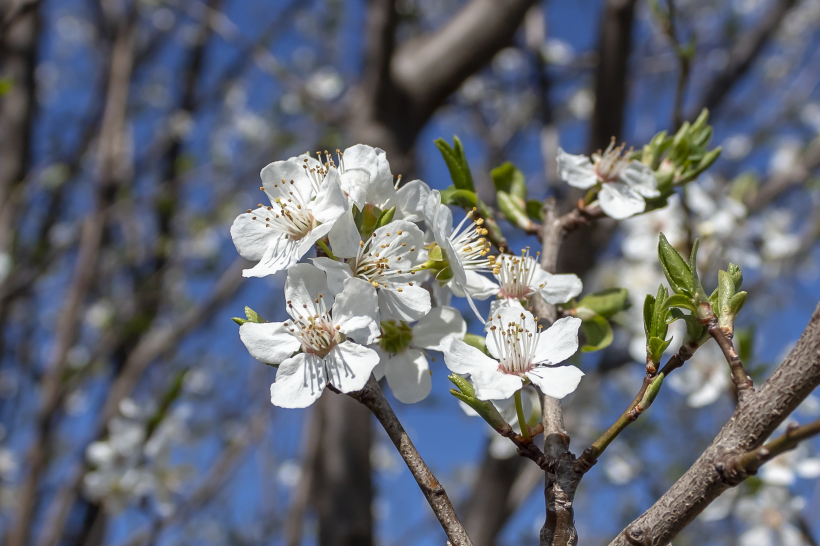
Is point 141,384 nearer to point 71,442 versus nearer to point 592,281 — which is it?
point 71,442

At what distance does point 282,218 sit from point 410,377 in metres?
0.29

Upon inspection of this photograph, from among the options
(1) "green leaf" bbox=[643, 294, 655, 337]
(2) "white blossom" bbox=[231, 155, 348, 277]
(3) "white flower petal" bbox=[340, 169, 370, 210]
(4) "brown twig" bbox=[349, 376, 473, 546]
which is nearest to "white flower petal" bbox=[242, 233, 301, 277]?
(2) "white blossom" bbox=[231, 155, 348, 277]

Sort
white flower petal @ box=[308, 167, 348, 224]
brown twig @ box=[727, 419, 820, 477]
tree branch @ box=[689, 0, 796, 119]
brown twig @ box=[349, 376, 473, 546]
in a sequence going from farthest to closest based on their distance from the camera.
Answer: tree branch @ box=[689, 0, 796, 119], white flower petal @ box=[308, 167, 348, 224], brown twig @ box=[349, 376, 473, 546], brown twig @ box=[727, 419, 820, 477]

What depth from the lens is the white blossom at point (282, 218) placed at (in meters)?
0.84

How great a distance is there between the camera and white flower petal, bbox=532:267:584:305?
896 mm

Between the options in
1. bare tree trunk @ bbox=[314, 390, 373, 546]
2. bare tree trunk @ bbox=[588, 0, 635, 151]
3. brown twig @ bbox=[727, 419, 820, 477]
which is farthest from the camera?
bare tree trunk @ bbox=[588, 0, 635, 151]

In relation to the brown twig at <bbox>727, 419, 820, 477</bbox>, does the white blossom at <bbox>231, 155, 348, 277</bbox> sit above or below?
above

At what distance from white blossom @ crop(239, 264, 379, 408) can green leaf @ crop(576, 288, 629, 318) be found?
41 cm

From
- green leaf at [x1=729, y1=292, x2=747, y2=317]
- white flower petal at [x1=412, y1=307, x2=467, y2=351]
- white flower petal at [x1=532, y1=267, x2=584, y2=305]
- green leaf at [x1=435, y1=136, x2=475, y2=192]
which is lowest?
green leaf at [x1=729, y1=292, x2=747, y2=317]

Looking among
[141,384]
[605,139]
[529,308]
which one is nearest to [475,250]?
[529,308]

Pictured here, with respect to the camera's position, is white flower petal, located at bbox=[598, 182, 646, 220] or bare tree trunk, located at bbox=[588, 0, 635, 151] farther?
bare tree trunk, located at bbox=[588, 0, 635, 151]

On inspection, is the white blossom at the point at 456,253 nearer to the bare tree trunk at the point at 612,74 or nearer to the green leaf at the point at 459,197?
the green leaf at the point at 459,197

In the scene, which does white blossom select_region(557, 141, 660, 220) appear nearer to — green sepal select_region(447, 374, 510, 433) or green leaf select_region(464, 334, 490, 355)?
green leaf select_region(464, 334, 490, 355)

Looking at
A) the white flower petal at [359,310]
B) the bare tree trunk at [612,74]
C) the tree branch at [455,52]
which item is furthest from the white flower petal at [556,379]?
the tree branch at [455,52]
